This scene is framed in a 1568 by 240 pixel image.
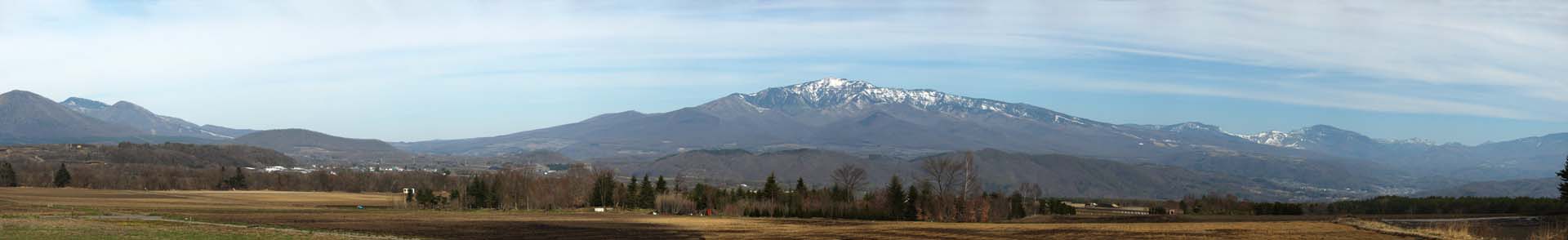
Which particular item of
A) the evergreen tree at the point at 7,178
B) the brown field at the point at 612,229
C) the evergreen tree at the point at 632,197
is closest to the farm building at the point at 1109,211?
the evergreen tree at the point at 632,197

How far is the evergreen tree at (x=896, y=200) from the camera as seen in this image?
392ft

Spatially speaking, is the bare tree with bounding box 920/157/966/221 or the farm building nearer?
the bare tree with bounding box 920/157/966/221

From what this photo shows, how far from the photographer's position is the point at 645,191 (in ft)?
440

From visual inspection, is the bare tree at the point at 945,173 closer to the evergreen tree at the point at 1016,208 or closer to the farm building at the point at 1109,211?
the evergreen tree at the point at 1016,208

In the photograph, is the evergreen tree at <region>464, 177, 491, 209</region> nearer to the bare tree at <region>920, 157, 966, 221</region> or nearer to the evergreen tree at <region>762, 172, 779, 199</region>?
the evergreen tree at <region>762, 172, 779, 199</region>

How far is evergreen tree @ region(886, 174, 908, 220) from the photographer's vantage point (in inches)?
4707

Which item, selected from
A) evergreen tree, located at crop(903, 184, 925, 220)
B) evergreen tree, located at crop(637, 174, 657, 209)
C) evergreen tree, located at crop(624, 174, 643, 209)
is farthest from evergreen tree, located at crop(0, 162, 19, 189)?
evergreen tree, located at crop(903, 184, 925, 220)

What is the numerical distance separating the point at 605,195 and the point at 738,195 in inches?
695

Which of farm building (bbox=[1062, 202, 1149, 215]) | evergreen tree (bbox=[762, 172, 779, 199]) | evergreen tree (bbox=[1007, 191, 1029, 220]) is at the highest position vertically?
evergreen tree (bbox=[762, 172, 779, 199])

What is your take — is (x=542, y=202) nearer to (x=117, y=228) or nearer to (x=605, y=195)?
(x=605, y=195)

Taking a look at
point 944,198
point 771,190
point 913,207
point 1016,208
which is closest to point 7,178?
point 771,190

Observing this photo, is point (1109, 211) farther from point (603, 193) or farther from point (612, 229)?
point (612, 229)

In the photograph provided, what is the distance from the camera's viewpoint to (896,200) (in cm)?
12131

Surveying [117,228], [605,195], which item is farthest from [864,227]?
[605,195]
